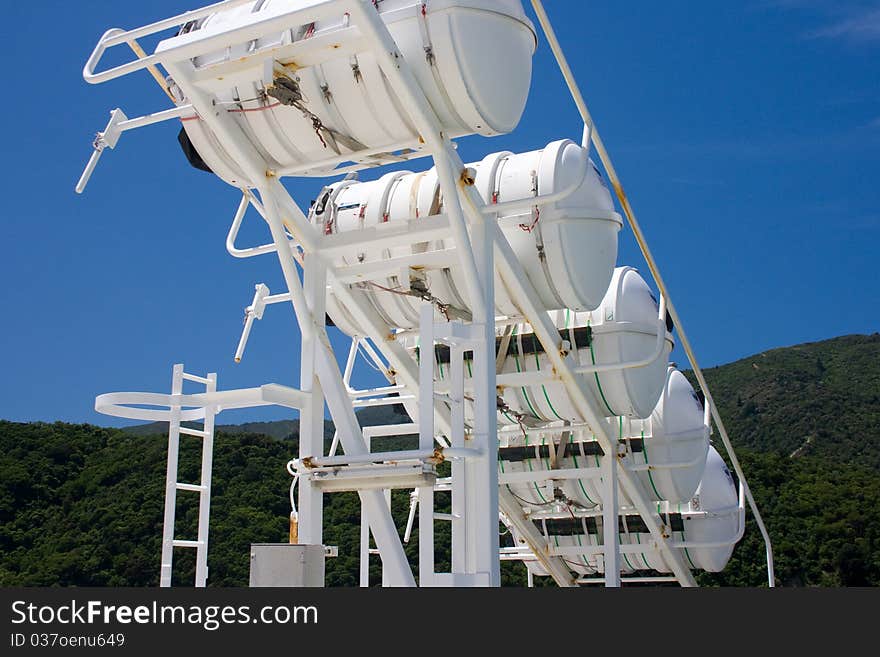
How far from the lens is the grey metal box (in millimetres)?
7426

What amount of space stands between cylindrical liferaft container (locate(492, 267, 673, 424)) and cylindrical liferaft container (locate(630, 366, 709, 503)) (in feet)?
4.26

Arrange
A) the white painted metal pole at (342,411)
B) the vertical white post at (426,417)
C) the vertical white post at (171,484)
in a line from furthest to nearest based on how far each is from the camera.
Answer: the vertical white post at (171,484), the white painted metal pole at (342,411), the vertical white post at (426,417)

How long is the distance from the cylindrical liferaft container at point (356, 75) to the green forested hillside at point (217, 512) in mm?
17640

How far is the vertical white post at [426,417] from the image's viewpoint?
25.2ft

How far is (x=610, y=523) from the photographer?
12.3 m

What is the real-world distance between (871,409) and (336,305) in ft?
168

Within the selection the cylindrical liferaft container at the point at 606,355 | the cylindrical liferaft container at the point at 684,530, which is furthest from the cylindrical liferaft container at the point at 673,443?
the cylindrical liferaft container at the point at 606,355

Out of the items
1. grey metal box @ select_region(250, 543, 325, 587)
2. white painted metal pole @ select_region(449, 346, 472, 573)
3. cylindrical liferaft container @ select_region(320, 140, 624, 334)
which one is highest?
cylindrical liferaft container @ select_region(320, 140, 624, 334)

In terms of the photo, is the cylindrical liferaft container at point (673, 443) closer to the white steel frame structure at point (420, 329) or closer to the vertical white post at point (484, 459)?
the white steel frame structure at point (420, 329)

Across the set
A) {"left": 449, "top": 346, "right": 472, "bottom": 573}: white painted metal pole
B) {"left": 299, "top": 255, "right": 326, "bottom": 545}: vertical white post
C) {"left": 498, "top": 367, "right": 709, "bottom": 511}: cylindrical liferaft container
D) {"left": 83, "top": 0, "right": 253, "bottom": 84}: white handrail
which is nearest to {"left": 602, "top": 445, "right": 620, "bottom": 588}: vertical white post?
{"left": 498, "top": 367, "right": 709, "bottom": 511}: cylindrical liferaft container

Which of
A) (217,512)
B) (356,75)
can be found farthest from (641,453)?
(217,512)

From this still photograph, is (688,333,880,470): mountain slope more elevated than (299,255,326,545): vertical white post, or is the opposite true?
(688,333,880,470): mountain slope

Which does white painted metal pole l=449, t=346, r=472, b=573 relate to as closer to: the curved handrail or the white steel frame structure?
the white steel frame structure

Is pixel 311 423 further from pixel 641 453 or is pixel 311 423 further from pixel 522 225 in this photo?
pixel 641 453
